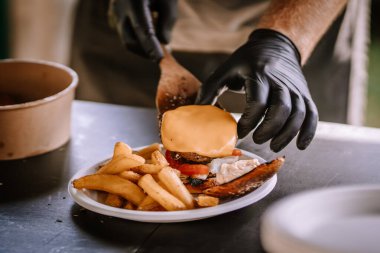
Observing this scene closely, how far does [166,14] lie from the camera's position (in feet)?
8.80

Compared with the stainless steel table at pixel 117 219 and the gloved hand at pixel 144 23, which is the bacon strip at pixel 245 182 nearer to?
the stainless steel table at pixel 117 219

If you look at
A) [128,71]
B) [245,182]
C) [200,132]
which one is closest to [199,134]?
[200,132]

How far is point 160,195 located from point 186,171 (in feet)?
0.68

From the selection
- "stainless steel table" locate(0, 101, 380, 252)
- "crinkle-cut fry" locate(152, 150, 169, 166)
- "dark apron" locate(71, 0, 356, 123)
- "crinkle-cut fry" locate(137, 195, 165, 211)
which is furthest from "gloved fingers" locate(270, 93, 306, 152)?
"dark apron" locate(71, 0, 356, 123)

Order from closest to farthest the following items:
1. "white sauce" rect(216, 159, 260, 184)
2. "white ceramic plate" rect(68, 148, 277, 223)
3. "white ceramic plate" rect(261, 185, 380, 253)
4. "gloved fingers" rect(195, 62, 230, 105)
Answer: "white ceramic plate" rect(261, 185, 380, 253), "white ceramic plate" rect(68, 148, 277, 223), "white sauce" rect(216, 159, 260, 184), "gloved fingers" rect(195, 62, 230, 105)

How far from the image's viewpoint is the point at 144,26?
249cm

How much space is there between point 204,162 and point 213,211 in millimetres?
245

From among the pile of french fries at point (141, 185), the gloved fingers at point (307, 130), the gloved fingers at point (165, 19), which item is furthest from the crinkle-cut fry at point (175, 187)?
the gloved fingers at point (165, 19)

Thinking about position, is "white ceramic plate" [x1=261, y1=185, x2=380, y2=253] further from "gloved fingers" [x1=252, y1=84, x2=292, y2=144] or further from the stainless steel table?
"gloved fingers" [x1=252, y1=84, x2=292, y2=144]

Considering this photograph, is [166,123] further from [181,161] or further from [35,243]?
[35,243]

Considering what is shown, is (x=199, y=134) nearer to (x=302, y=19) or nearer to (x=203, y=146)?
(x=203, y=146)

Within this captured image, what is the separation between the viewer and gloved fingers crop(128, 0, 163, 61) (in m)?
2.40

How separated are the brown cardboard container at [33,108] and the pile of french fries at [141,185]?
16.6 inches

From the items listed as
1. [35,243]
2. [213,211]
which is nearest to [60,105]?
[35,243]
